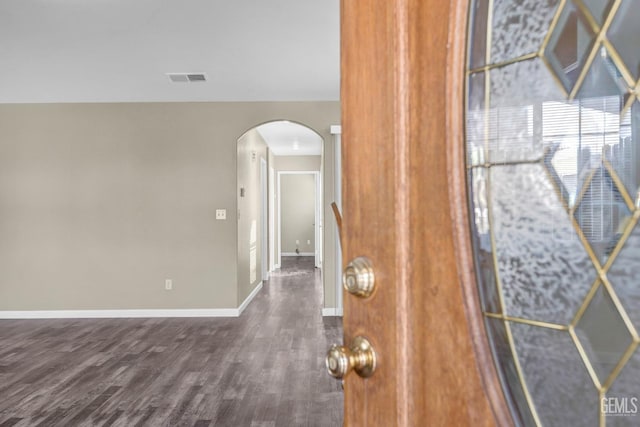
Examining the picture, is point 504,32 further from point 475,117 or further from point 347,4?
point 347,4

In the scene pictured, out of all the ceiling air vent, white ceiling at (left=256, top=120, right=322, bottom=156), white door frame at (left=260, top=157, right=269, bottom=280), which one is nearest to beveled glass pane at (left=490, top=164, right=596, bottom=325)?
the ceiling air vent

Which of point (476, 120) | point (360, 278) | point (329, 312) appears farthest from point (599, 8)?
point (329, 312)

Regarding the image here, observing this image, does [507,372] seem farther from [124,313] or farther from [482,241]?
[124,313]

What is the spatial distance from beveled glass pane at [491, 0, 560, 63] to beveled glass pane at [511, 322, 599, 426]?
24 centimetres

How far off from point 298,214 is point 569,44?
37.0ft

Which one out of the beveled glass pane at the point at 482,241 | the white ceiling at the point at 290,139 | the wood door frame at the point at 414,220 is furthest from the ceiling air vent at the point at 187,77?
the beveled glass pane at the point at 482,241

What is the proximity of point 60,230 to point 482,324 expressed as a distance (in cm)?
550

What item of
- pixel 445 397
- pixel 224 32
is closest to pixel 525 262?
pixel 445 397

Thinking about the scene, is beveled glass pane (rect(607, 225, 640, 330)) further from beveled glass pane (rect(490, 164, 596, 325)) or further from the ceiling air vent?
the ceiling air vent

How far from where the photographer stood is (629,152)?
309 millimetres

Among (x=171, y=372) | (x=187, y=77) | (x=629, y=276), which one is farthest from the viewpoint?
(x=187, y=77)

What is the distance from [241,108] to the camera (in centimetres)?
495

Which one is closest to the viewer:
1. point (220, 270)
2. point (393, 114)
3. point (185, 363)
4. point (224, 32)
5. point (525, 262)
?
point (525, 262)

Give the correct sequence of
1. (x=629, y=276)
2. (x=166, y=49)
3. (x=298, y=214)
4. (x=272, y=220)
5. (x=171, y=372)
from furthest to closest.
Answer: (x=298, y=214) → (x=272, y=220) → (x=166, y=49) → (x=171, y=372) → (x=629, y=276)
